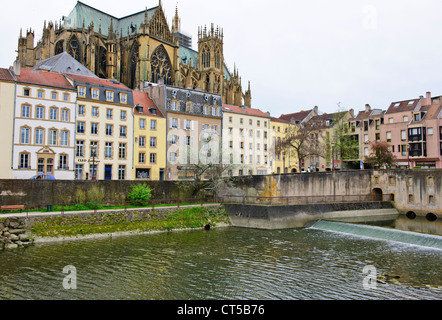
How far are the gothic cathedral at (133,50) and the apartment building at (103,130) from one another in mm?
15847

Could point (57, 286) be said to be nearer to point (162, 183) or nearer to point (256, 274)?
point (256, 274)

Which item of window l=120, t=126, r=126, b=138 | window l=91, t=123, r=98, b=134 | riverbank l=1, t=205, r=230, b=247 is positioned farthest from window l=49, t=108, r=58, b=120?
riverbank l=1, t=205, r=230, b=247

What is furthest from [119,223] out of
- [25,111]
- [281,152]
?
[281,152]

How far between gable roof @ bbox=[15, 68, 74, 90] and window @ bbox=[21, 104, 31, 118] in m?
2.64

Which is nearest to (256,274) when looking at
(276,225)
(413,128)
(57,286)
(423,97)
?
(57,286)

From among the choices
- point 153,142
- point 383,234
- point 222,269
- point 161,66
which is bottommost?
point 222,269

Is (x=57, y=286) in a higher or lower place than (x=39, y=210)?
lower

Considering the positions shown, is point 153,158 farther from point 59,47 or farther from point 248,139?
point 59,47

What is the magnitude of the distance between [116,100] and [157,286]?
113 feet

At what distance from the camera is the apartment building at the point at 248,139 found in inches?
2312

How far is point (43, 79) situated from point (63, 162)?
384 inches

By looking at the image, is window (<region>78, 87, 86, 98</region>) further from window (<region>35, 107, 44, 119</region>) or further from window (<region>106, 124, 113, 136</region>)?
window (<region>35, 107, 44, 119</region>)

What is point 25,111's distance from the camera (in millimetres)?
39219

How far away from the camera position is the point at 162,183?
132ft
